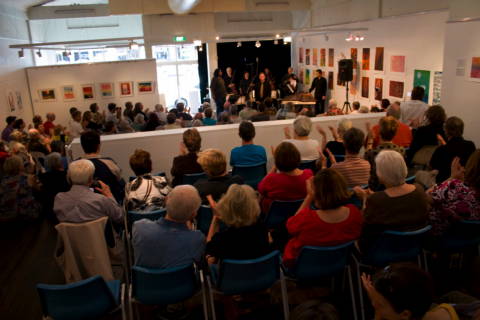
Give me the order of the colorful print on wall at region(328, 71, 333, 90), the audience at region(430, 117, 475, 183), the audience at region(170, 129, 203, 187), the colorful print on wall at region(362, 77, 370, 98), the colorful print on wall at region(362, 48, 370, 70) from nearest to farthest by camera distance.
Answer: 1. the audience at region(430, 117, 475, 183)
2. the audience at region(170, 129, 203, 187)
3. the colorful print on wall at region(362, 48, 370, 70)
4. the colorful print on wall at region(362, 77, 370, 98)
5. the colorful print on wall at region(328, 71, 333, 90)

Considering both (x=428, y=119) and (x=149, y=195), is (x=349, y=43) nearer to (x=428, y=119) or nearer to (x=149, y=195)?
(x=428, y=119)

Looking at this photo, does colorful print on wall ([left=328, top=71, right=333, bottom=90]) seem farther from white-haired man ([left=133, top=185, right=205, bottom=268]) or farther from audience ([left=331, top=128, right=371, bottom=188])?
white-haired man ([left=133, top=185, right=205, bottom=268])

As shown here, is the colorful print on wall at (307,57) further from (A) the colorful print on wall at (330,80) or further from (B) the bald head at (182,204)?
(B) the bald head at (182,204)

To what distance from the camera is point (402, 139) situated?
5.38 m

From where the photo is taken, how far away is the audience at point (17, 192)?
547 centimetres

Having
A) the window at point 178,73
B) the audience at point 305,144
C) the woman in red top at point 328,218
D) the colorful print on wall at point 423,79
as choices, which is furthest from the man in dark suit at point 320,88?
the woman in red top at point 328,218

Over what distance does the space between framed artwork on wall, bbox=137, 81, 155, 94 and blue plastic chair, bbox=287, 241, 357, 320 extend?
10.7 meters

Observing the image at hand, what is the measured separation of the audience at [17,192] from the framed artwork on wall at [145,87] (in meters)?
7.35

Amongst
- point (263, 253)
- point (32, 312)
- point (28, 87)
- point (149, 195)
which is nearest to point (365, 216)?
point (263, 253)

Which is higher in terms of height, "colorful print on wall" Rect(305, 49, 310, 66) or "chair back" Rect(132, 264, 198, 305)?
"colorful print on wall" Rect(305, 49, 310, 66)

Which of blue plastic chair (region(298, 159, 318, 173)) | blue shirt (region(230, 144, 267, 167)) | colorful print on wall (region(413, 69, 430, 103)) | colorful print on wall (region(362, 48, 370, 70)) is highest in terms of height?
colorful print on wall (region(362, 48, 370, 70))

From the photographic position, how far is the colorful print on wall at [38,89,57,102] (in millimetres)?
11843

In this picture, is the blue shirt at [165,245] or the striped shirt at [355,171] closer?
the blue shirt at [165,245]

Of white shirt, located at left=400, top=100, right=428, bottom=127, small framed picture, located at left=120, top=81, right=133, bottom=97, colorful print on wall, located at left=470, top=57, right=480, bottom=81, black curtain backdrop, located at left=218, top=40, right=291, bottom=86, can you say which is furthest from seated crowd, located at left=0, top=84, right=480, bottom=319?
black curtain backdrop, located at left=218, top=40, right=291, bottom=86
